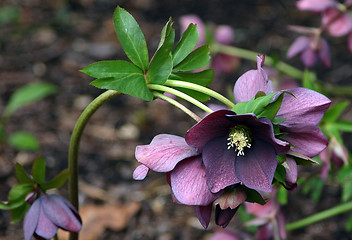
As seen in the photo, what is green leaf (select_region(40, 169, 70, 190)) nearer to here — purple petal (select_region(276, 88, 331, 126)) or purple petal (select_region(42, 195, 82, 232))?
purple petal (select_region(42, 195, 82, 232))

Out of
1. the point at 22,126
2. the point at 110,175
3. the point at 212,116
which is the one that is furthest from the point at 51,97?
the point at 212,116

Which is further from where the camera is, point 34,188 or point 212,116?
point 34,188

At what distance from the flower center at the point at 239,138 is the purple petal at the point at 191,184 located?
0.16 ft

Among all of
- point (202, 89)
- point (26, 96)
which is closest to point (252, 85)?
point (202, 89)

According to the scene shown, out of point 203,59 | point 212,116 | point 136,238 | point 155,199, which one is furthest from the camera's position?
point 155,199

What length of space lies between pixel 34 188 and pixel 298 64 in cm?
164

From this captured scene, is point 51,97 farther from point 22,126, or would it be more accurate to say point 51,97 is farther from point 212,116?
point 212,116

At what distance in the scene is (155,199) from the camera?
1.60 m

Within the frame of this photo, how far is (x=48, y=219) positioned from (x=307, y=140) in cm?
45

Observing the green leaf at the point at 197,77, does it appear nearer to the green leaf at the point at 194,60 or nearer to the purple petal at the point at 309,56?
the green leaf at the point at 194,60

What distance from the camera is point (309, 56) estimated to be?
Answer: 1248 mm

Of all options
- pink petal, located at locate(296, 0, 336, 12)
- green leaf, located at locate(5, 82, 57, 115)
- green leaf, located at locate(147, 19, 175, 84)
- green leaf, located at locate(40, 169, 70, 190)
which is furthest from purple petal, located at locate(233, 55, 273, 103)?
green leaf, located at locate(5, 82, 57, 115)

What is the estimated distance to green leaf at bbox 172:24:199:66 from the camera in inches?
28.3

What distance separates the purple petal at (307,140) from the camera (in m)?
0.61
